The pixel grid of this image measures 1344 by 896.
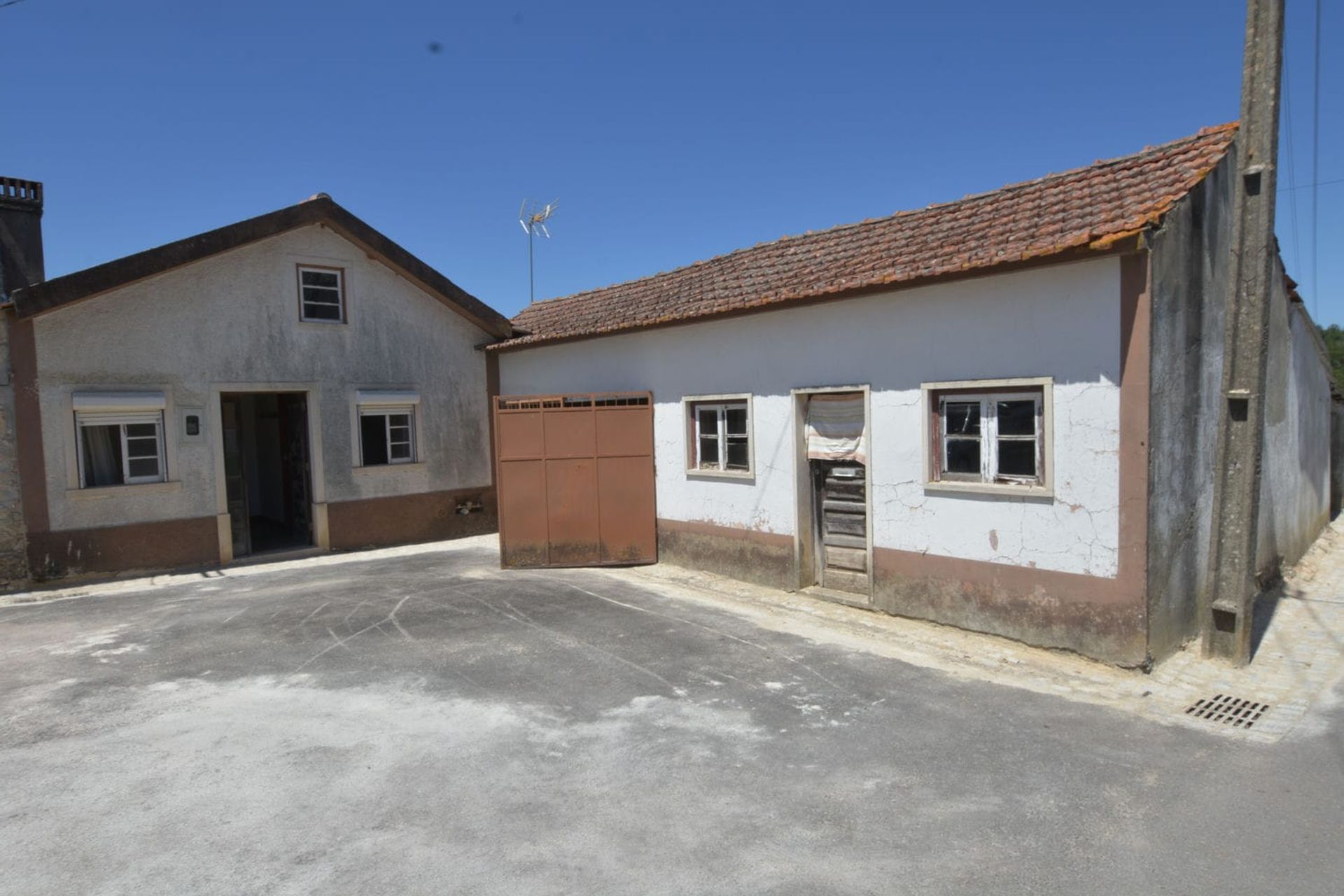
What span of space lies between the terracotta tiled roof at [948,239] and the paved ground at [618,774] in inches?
144

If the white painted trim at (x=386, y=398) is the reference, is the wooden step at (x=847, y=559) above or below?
below

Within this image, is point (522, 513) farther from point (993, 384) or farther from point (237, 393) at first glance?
point (993, 384)

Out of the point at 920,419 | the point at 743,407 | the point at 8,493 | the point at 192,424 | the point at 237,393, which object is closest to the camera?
the point at 920,419

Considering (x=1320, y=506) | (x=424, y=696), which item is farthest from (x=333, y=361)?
(x=1320, y=506)

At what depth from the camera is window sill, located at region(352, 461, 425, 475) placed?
1316cm

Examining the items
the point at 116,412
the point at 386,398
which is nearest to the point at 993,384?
the point at 386,398

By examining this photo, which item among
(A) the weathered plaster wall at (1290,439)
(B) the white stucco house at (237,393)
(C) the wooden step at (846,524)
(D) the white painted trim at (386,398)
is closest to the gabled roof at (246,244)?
(B) the white stucco house at (237,393)

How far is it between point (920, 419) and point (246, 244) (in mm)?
10399

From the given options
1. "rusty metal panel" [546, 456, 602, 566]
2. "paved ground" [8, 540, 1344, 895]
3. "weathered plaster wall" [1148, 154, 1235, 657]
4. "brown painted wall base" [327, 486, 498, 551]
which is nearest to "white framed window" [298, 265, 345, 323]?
"brown painted wall base" [327, 486, 498, 551]

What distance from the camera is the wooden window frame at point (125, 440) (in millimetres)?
10711

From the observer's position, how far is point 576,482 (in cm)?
1133

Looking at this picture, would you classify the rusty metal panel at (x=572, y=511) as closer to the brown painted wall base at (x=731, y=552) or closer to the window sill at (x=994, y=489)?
the brown painted wall base at (x=731, y=552)

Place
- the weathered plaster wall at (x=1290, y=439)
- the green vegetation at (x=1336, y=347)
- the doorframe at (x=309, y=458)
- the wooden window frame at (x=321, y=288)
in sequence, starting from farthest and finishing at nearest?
the green vegetation at (x=1336, y=347) → the wooden window frame at (x=321, y=288) → the doorframe at (x=309, y=458) → the weathered plaster wall at (x=1290, y=439)

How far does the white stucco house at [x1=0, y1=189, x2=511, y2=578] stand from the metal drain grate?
1180 cm
